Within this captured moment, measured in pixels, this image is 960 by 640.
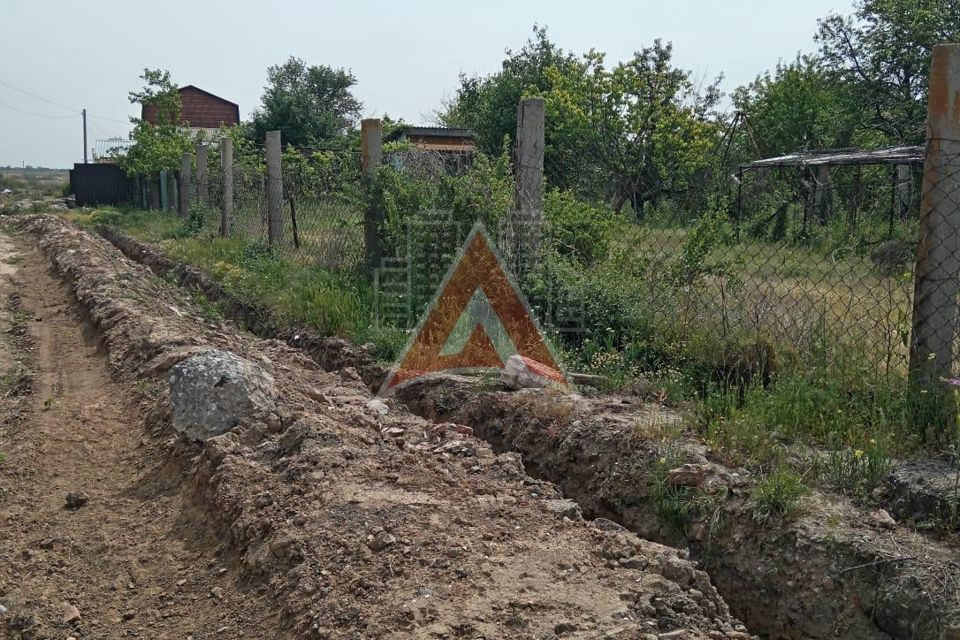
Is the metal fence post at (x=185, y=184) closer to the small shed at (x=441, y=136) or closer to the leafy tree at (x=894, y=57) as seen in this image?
the small shed at (x=441, y=136)

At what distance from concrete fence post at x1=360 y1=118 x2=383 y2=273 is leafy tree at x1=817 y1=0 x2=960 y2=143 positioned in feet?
46.8

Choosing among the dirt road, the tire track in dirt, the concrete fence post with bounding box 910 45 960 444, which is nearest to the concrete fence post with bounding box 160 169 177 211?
the tire track in dirt

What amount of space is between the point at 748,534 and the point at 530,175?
3723mm

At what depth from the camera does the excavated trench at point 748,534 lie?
3.22m

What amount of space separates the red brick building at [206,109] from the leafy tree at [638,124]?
3557cm

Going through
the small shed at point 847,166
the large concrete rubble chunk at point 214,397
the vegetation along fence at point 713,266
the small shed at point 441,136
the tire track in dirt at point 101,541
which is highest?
the small shed at point 441,136

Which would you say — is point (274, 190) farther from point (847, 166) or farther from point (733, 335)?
point (847, 166)

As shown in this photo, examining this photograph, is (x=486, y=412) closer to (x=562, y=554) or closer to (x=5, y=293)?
(x=562, y=554)

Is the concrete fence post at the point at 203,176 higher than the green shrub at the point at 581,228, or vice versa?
the concrete fence post at the point at 203,176

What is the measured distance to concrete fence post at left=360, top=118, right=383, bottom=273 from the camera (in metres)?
8.44

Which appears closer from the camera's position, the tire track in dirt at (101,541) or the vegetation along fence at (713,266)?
the tire track in dirt at (101,541)

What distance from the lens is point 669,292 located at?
237 inches

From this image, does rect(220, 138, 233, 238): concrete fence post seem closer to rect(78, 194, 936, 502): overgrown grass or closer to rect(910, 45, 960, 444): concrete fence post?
rect(78, 194, 936, 502): overgrown grass

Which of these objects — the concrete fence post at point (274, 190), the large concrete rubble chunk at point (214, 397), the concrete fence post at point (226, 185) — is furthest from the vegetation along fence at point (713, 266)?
the concrete fence post at point (226, 185)
